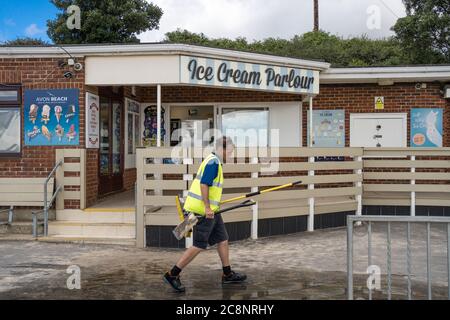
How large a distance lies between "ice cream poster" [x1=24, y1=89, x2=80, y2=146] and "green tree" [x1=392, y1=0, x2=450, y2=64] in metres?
14.5

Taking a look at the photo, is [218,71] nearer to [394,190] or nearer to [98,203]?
[98,203]

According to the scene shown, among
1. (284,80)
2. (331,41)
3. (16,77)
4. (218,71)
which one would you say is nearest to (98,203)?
(16,77)

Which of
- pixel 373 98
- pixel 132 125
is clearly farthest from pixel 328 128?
pixel 132 125

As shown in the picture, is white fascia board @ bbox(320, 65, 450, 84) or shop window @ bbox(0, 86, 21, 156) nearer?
shop window @ bbox(0, 86, 21, 156)

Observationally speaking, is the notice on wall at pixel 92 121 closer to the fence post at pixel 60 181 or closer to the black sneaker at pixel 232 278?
the fence post at pixel 60 181

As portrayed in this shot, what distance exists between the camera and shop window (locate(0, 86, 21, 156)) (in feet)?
32.1

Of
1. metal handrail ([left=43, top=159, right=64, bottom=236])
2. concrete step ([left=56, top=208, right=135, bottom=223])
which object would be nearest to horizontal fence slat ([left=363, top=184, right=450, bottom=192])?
concrete step ([left=56, top=208, right=135, bottom=223])

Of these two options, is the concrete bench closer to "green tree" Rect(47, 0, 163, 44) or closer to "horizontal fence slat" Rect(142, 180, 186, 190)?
"horizontal fence slat" Rect(142, 180, 186, 190)

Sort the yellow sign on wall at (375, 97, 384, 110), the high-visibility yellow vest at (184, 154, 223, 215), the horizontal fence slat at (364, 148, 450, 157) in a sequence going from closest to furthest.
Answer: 1. the high-visibility yellow vest at (184, 154, 223, 215)
2. the horizontal fence slat at (364, 148, 450, 157)
3. the yellow sign on wall at (375, 97, 384, 110)

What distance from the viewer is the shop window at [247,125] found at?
1251 cm

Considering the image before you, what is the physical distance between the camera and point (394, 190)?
11016mm

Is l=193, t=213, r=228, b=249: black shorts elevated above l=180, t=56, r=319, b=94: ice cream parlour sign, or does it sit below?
below

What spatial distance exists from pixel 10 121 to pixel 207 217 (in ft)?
18.5

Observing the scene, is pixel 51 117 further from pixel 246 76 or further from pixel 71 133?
pixel 246 76
